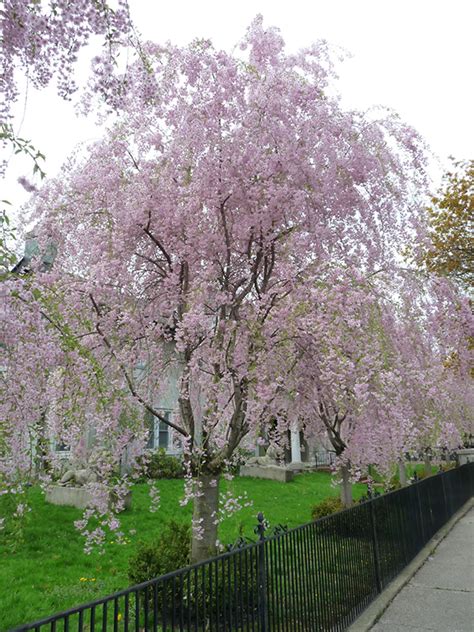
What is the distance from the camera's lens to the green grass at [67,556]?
6660 millimetres

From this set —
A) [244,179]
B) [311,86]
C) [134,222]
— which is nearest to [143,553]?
[134,222]

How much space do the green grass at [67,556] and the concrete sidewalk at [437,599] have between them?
7.41 feet

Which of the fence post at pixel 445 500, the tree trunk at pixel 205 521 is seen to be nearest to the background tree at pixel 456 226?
the fence post at pixel 445 500

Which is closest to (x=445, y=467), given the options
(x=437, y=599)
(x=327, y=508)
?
(x=327, y=508)

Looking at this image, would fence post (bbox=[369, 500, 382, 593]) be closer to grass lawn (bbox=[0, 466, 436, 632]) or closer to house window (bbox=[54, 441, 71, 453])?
grass lawn (bbox=[0, 466, 436, 632])

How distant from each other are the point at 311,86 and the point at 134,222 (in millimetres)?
3051

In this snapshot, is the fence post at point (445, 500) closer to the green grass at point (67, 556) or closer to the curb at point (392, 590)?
the curb at point (392, 590)

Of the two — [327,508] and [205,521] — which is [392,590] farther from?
[327,508]

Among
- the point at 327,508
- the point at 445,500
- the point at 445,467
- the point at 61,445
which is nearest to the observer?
the point at 61,445

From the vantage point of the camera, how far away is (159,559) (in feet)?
21.4

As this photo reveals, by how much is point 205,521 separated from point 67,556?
3752 mm

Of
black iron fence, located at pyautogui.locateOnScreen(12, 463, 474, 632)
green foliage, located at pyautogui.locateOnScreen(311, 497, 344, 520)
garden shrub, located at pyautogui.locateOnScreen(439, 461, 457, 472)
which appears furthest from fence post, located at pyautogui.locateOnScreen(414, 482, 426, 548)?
garden shrub, located at pyautogui.locateOnScreen(439, 461, 457, 472)

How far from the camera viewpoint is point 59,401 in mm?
5699

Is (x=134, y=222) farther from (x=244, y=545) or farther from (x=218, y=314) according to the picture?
(x=244, y=545)
